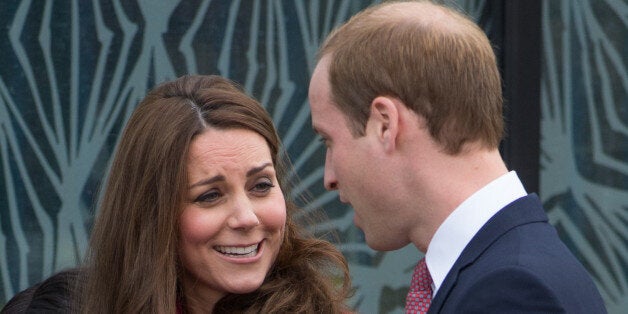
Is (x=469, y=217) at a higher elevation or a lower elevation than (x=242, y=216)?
higher

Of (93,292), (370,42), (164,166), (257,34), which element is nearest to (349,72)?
(370,42)

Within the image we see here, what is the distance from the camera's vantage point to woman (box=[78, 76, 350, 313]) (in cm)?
335

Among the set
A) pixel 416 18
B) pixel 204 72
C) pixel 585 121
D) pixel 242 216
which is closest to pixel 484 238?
pixel 416 18

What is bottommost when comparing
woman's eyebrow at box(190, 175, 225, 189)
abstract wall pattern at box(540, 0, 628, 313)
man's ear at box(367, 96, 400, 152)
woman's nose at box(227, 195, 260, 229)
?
abstract wall pattern at box(540, 0, 628, 313)

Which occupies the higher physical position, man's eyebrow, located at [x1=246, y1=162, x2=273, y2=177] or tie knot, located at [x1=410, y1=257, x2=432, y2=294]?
man's eyebrow, located at [x1=246, y1=162, x2=273, y2=177]

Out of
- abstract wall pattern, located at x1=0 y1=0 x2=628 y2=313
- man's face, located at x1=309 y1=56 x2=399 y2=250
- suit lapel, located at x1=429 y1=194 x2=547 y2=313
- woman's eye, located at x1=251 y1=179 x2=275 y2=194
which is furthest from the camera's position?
abstract wall pattern, located at x1=0 y1=0 x2=628 y2=313

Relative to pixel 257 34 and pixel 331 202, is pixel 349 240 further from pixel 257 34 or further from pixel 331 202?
pixel 257 34

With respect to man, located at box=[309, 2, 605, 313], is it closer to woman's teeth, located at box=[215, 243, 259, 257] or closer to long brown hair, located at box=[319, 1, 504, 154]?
long brown hair, located at box=[319, 1, 504, 154]

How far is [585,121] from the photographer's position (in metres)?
5.18

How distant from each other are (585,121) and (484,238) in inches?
113

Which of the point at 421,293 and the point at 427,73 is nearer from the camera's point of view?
the point at 427,73

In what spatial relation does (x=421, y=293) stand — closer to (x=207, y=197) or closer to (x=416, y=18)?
(x=416, y=18)

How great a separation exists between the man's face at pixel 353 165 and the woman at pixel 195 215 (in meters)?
0.74

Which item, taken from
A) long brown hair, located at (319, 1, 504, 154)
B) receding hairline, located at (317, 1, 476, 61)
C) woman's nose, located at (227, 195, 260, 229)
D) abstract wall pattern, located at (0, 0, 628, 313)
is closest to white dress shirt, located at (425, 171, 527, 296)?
long brown hair, located at (319, 1, 504, 154)
